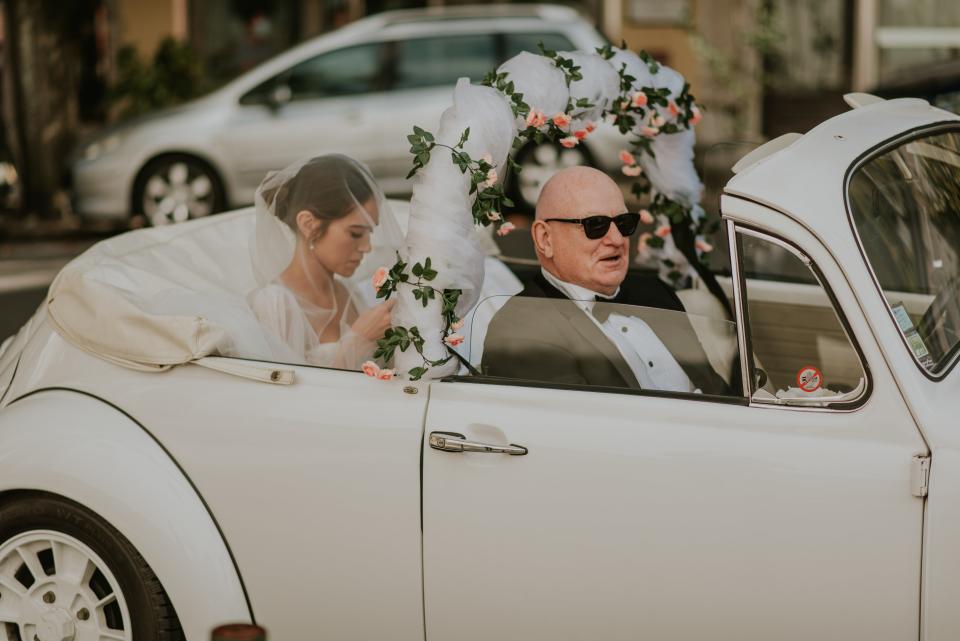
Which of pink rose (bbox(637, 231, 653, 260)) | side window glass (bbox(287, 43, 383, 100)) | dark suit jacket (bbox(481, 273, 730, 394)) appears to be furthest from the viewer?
side window glass (bbox(287, 43, 383, 100))

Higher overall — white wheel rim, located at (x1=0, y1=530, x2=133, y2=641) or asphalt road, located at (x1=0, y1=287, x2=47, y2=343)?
asphalt road, located at (x1=0, y1=287, x2=47, y2=343)

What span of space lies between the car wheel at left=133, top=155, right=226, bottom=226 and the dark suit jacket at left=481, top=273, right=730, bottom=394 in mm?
9660

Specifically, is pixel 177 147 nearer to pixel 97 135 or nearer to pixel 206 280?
pixel 97 135

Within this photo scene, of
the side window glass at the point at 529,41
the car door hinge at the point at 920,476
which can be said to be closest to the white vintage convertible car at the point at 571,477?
the car door hinge at the point at 920,476

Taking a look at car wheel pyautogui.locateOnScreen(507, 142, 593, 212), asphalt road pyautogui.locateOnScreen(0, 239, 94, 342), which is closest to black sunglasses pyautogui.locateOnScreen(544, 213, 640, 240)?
asphalt road pyautogui.locateOnScreen(0, 239, 94, 342)

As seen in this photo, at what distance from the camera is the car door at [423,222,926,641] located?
3.09 metres

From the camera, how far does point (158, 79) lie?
15.3 metres

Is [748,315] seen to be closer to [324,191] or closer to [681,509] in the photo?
[681,509]

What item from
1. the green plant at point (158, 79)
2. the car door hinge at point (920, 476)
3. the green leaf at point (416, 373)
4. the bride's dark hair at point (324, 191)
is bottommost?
the car door hinge at point (920, 476)

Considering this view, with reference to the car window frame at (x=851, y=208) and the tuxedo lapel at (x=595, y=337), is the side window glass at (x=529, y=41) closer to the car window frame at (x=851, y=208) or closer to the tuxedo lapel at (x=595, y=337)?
the car window frame at (x=851, y=208)

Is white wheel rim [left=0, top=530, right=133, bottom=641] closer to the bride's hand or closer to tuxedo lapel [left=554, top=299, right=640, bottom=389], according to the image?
the bride's hand

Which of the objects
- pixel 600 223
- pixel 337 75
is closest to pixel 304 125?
pixel 337 75

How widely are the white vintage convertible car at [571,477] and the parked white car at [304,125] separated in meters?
9.01

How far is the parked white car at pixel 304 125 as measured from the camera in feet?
41.5
